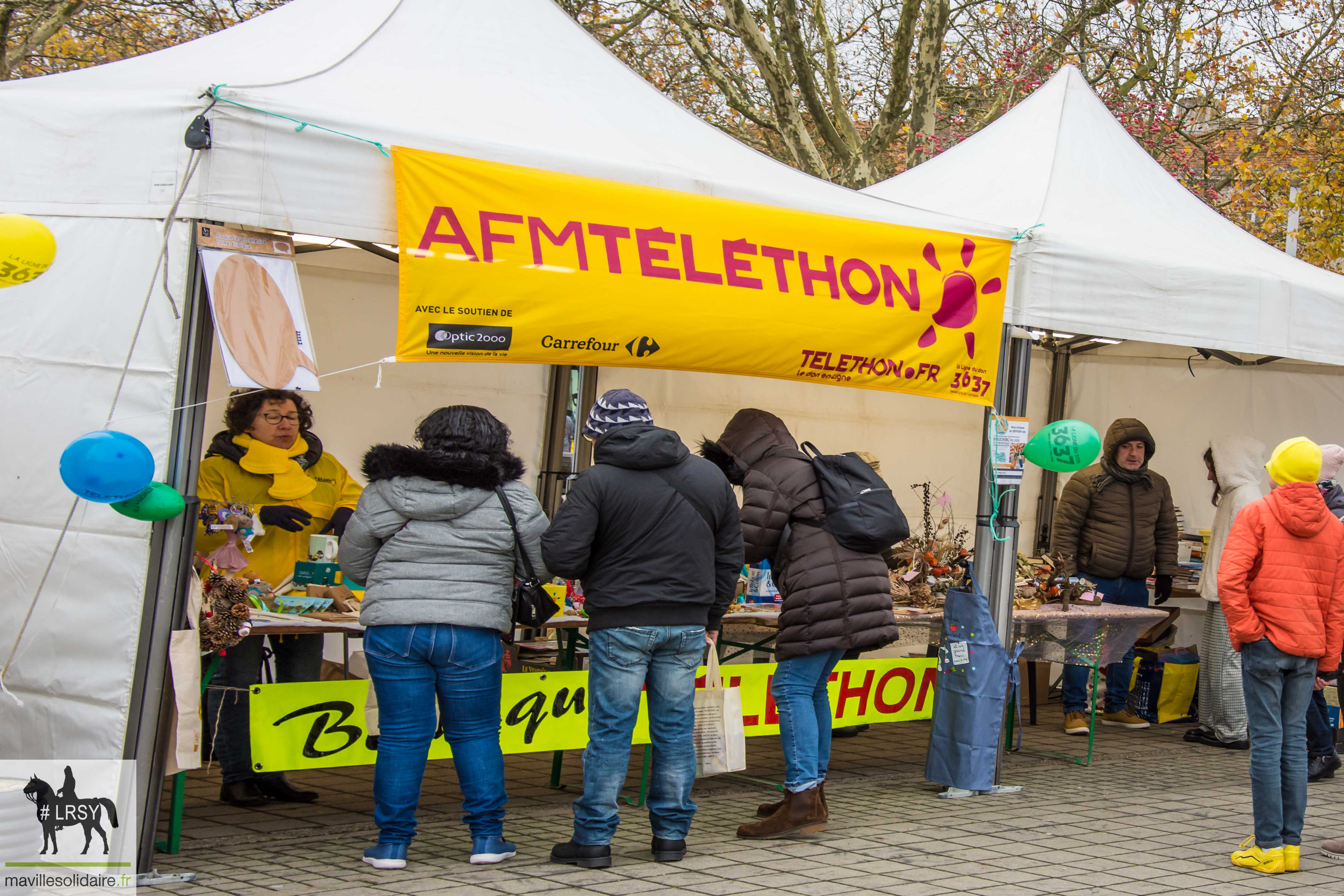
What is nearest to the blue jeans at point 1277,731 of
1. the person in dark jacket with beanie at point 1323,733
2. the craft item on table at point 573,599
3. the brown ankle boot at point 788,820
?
the brown ankle boot at point 788,820

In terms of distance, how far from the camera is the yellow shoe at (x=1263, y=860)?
14.9ft

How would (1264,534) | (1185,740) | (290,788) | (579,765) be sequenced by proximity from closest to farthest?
(1264,534)
(290,788)
(579,765)
(1185,740)

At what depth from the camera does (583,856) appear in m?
4.23

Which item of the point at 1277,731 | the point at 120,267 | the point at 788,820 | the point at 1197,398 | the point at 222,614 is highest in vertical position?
the point at 1197,398

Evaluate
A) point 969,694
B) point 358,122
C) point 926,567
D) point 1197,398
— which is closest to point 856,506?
point 969,694

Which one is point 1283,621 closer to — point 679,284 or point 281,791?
point 679,284

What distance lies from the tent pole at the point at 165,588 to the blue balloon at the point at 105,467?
0.31 m

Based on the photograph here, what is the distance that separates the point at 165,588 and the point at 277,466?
120cm

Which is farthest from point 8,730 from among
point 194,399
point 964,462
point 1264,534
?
point 964,462

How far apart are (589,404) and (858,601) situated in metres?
2.51

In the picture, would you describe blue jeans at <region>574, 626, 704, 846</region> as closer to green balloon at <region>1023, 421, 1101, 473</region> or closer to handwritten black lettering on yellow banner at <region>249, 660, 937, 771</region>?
handwritten black lettering on yellow banner at <region>249, 660, 937, 771</region>

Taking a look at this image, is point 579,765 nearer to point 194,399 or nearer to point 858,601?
point 858,601

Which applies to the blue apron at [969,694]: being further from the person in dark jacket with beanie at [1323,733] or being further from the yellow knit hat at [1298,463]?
the person in dark jacket with beanie at [1323,733]

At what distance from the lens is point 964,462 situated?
319 inches
